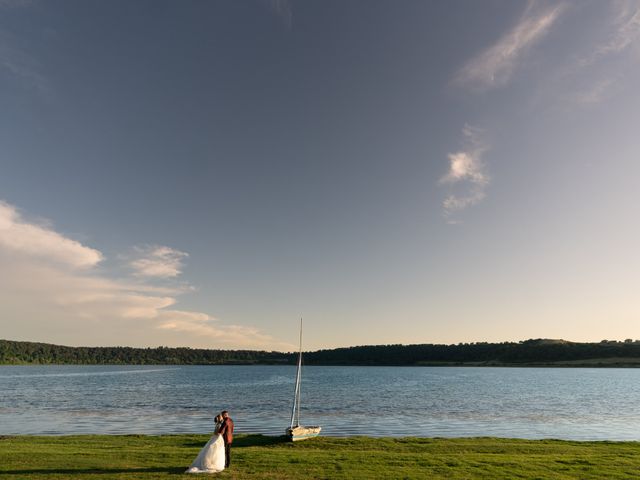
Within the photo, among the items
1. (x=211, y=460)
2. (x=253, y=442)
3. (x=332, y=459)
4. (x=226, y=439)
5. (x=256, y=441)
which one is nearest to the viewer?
(x=211, y=460)

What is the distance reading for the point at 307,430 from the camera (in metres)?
37.2

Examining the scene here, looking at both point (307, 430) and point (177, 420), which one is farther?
point (177, 420)

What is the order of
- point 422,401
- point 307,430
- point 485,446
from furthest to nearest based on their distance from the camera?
point 422,401 → point 307,430 → point 485,446

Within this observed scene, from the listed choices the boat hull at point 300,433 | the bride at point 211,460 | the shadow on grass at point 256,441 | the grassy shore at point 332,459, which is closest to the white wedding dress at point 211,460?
the bride at point 211,460

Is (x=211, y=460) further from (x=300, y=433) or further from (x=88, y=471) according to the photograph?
(x=300, y=433)

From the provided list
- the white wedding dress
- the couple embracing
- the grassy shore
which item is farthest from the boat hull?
the white wedding dress

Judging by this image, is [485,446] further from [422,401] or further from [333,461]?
[422,401]

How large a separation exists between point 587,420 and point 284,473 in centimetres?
5530

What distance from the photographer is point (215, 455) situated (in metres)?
23.0

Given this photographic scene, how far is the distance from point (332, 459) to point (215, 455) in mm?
7359

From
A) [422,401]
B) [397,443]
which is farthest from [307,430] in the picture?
[422,401]

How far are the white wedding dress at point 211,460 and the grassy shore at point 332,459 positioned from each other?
2.13 ft

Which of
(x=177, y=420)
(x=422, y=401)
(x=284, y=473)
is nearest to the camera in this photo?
(x=284, y=473)

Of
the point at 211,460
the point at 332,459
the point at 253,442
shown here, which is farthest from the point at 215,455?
the point at 253,442
